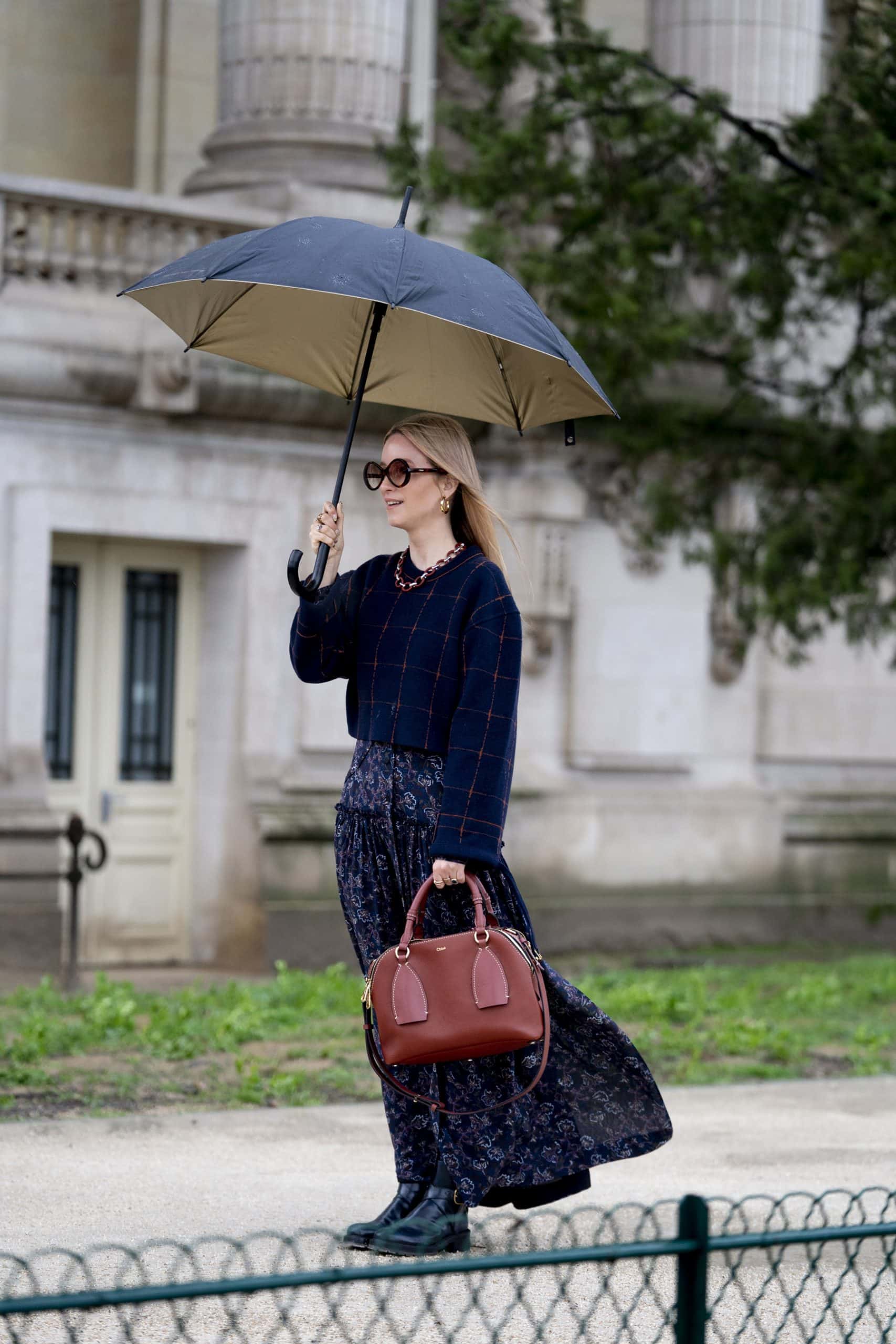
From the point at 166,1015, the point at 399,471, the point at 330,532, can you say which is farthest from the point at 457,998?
the point at 166,1015

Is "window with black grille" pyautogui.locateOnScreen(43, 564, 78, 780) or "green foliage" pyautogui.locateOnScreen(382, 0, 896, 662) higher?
"green foliage" pyautogui.locateOnScreen(382, 0, 896, 662)

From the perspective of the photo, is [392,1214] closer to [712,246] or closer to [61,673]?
[712,246]

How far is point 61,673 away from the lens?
1164 cm

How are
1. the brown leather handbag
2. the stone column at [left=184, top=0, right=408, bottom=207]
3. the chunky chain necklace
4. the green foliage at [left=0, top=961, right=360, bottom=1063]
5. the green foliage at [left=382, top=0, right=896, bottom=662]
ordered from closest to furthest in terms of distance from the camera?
the brown leather handbag
the chunky chain necklace
the green foliage at [left=0, top=961, right=360, bottom=1063]
the green foliage at [left=382, top=0, right=896, bottom=662]
the stone column at [left=184, top=0, right=408, bottom=207]

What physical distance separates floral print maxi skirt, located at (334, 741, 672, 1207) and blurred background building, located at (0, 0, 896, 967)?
6.41 metres

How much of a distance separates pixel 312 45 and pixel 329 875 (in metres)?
5.31

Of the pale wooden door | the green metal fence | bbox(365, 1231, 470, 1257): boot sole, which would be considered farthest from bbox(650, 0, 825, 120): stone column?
bbox(365, 1231, 470, 1257): boot sole

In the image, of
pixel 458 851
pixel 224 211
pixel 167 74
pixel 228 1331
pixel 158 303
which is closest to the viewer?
pixel 228 1331

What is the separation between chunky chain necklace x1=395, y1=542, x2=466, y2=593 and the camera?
4621 millimetres

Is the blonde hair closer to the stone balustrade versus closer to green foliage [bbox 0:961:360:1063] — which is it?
green foliage [bbox 0:961:360:1063]

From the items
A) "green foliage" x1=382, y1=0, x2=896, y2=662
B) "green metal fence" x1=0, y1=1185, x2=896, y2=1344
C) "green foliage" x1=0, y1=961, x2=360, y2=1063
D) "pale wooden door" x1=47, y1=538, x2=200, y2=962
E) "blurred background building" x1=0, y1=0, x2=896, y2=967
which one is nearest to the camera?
"green metal fence" x1=0, y1=1185, x2=896, y2=1344

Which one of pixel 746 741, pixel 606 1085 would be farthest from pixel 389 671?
pixel 746 741

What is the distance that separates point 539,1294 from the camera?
433 centimetres

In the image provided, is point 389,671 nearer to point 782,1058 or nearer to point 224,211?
point 782,1058
